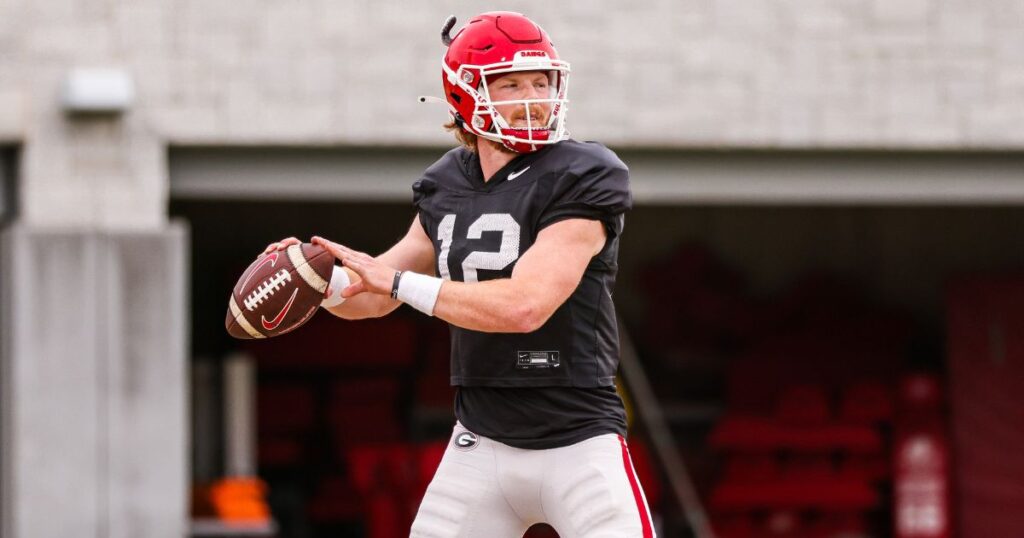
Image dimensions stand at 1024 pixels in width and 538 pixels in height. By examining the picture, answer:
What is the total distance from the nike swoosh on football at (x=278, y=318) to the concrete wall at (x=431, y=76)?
472 cm

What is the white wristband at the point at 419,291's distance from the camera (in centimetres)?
375

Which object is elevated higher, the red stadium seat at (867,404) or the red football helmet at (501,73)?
the red football helmet at (501,73)

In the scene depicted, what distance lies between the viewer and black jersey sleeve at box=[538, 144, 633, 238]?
3873 mm

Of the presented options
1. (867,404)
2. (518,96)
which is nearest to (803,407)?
(867,404)

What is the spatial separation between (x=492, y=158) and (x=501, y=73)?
0.21 m

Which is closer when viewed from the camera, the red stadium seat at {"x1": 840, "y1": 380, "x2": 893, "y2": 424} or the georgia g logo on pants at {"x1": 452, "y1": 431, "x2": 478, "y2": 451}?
the georgia g logo on pants at {"x1": 452, "y1": 431, "x2": 478, "y2": 451}

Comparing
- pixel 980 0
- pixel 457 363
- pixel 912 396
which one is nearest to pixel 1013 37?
pixel 980 0

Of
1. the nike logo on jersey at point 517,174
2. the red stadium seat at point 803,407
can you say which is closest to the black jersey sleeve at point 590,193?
the nike logo on jersey at point 517,174

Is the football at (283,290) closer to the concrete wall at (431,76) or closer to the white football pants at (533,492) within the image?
the white football pants at (533,492)

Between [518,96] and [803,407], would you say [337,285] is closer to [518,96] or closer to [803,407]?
[518,96]

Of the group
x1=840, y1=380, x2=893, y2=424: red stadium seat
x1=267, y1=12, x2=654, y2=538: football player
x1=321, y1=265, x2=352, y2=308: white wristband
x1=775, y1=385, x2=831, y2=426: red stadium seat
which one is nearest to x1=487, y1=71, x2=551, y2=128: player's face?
x1=267, y1=12, x2=654, y2=538: football player

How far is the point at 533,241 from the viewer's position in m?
3.92

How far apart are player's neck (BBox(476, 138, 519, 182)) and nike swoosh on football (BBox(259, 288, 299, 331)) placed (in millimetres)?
553

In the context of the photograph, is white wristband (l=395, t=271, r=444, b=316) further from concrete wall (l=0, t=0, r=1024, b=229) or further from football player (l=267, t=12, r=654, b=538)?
concrete wall (l=0, t=0, r=1024, b=229)
